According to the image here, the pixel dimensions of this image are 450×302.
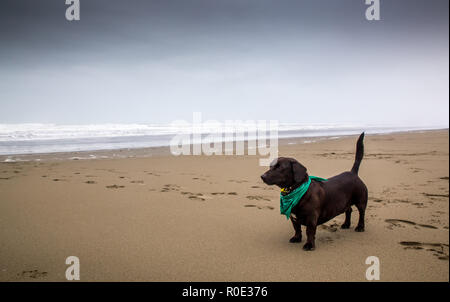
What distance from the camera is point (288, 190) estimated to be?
3.12 meters

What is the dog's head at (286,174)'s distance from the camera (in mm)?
3061

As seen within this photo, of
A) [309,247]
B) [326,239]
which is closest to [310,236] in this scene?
[309,247]

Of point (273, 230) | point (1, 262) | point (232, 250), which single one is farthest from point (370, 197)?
point (1, 262)

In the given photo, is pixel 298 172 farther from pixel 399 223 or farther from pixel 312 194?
pixel 399 223

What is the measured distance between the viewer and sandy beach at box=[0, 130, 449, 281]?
2.64m

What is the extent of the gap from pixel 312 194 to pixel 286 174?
37 cm

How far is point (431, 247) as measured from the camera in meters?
3.02

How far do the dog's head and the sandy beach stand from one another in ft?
2.44

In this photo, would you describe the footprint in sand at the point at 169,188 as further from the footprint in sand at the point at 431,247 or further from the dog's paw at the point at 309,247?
the footprint in sand at the point at 431,247

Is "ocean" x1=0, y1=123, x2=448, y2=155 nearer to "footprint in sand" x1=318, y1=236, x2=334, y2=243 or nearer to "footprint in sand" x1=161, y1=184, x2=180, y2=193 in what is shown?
"footprint in sand" x1=161, y1=184, x2=180, y2=193

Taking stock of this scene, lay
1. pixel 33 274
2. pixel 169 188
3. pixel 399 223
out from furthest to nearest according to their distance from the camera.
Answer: pixel 169 188
pixel 399 223
pixel 33 274

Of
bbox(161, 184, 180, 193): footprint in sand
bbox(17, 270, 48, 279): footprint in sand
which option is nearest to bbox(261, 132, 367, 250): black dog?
bbox(17, 270, 48, 279): footprint in sand

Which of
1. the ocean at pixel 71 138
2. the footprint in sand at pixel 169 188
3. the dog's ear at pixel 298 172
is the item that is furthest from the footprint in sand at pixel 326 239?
the ocean at pixel 71 138

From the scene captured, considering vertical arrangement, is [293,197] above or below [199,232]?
above
